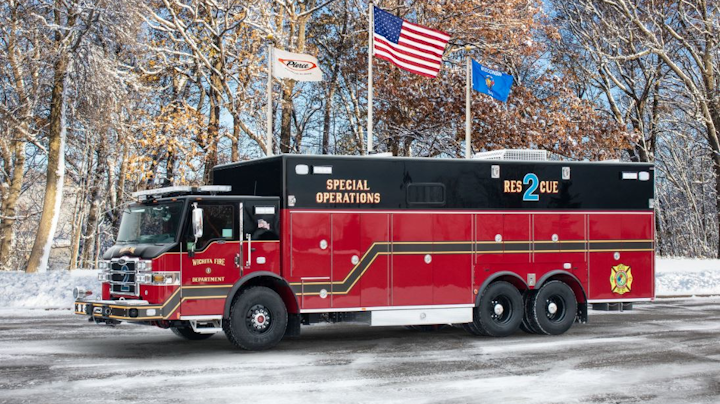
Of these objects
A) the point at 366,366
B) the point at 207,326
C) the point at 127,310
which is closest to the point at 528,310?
the point at 366,366

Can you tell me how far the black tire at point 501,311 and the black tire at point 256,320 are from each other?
3645 millimetres

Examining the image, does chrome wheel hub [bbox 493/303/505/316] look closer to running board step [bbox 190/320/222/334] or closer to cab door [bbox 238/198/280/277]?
cab door [bbox 238/198/280/277]

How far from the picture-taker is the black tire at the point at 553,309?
15.5 meters

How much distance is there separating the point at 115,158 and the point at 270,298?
1036 inches

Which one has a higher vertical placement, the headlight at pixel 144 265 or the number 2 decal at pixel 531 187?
the number 2 decal at pixel 531 187

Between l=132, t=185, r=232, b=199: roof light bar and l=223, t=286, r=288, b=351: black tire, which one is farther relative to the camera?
l=132, t=185, r=232, b=199: roof light bar

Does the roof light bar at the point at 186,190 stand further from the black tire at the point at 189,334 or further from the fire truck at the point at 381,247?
the black tire at the point at 189,334

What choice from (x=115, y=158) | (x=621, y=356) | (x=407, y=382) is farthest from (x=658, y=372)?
(x=115, y=158)

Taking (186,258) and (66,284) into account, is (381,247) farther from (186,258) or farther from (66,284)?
(66,284)

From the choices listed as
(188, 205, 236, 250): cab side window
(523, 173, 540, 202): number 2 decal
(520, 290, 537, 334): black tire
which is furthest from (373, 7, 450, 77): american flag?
(188, 205, 236, 250): cab side window

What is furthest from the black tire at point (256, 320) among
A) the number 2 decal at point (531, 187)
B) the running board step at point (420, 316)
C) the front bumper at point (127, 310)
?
the number 2 decal at point (531, 187)

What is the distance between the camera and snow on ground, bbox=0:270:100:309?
20.5 m

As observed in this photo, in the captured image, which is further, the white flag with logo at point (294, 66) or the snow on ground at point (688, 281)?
the snow on ground at point (688, 281)

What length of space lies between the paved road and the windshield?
1.78 meters
